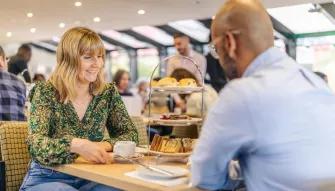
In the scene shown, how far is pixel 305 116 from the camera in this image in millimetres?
1031

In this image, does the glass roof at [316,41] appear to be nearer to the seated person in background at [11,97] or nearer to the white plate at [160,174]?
the seated person in background at [11,97]

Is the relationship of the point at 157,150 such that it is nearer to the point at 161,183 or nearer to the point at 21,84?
the point at 161,183

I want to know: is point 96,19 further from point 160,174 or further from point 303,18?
point 160,174

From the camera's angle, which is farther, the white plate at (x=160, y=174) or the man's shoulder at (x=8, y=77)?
the man's shoulder at (x=8, y=77)

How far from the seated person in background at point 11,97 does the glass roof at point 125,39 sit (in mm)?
10155

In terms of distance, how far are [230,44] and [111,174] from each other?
59 cm

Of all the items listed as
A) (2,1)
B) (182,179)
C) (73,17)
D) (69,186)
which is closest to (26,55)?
(2,1)

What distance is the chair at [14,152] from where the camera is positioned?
1.91 meters

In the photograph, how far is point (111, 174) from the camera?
141cm

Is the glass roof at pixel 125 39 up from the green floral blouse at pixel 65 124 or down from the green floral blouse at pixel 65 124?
up

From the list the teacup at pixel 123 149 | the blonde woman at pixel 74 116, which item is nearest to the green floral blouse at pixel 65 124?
the blonde woman at pixel 74 116

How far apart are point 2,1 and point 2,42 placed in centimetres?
748

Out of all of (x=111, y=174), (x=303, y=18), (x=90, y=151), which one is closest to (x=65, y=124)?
(x=90, y=151)

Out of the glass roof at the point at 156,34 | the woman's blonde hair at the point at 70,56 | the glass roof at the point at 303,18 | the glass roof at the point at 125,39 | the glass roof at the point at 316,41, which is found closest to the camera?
the woman's blonde hair at the point at 70,56
